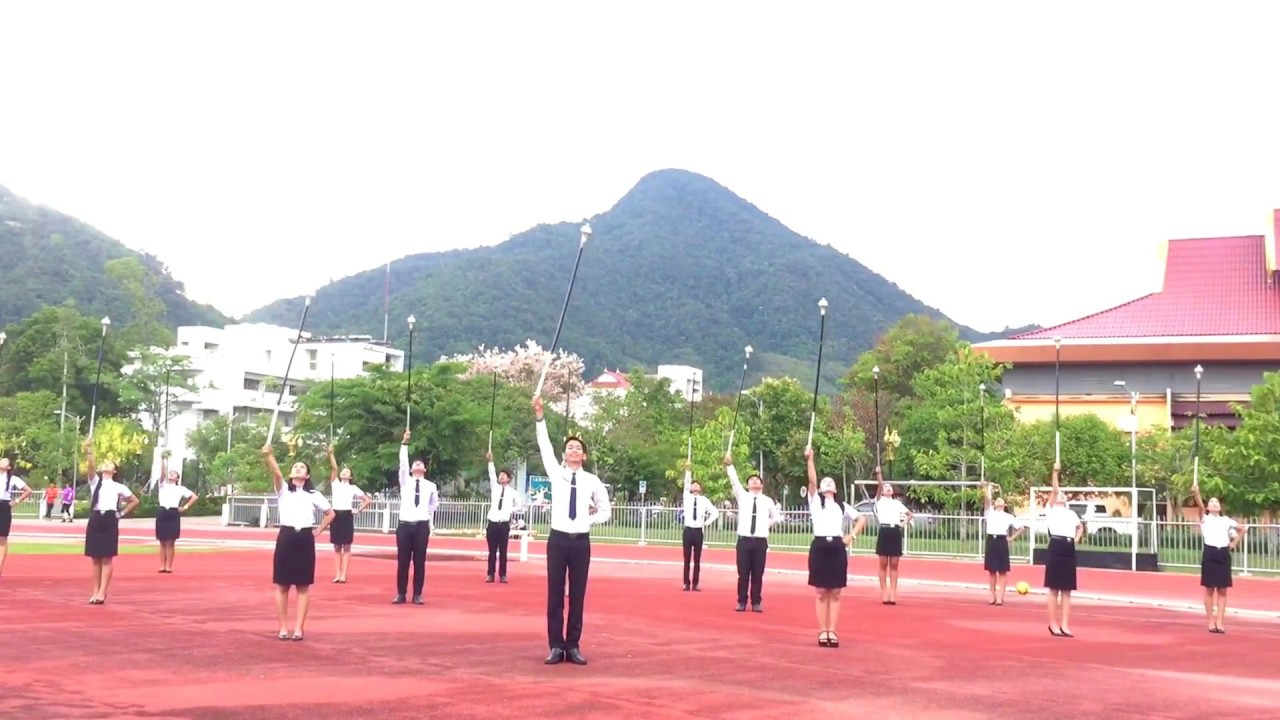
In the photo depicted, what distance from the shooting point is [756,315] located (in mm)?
162375

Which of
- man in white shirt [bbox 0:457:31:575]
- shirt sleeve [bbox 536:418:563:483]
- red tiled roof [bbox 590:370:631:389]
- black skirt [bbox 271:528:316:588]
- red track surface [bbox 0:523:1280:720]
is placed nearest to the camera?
red track surface [bbox 0:523:1280:720]

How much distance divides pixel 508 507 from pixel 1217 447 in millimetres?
27350

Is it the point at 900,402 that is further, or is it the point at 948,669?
the point at 900,402

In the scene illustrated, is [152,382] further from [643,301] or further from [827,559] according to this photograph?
[643,301]


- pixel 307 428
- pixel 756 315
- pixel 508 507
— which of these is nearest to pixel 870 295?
pixel 756 315

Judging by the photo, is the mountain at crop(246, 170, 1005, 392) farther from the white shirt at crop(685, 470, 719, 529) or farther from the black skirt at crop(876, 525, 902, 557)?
the black skirt at crop(876, 525, 902, 557)

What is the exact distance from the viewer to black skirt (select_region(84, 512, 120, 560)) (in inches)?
575

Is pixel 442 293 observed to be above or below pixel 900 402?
above

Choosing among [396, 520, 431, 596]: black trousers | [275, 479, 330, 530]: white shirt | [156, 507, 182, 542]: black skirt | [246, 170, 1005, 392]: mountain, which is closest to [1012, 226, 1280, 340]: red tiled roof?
[156, 507, 182, 542]: black skirt

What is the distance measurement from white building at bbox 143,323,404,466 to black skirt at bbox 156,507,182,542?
56292 mm

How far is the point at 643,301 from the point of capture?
164 meters

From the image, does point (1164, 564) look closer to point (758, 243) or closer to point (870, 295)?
point (870, 295)

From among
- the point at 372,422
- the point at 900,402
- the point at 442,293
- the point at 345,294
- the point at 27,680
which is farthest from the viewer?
the point at 345,294

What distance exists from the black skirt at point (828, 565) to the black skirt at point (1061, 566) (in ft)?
11.1
